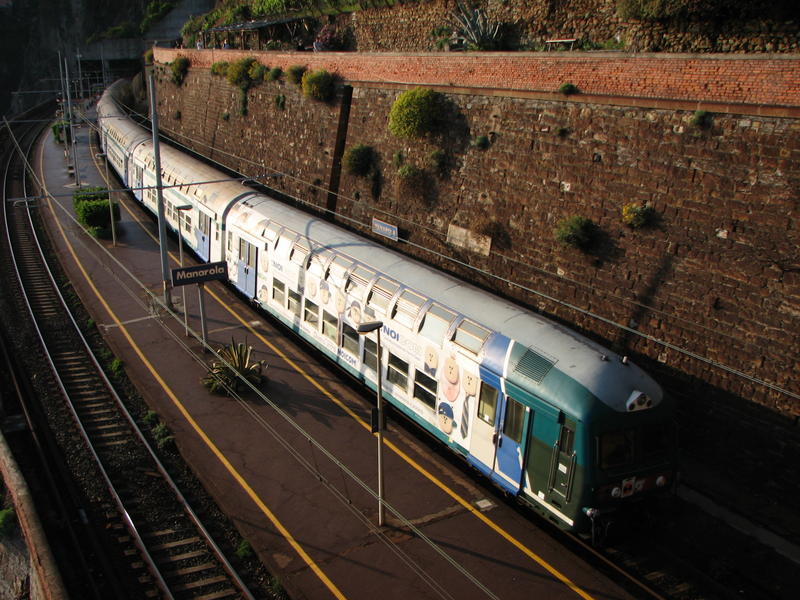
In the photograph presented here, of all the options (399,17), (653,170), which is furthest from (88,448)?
(399,17)

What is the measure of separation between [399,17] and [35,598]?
23971 mm

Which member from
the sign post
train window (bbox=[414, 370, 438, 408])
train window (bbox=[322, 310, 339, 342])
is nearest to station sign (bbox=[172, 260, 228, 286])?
the sign post

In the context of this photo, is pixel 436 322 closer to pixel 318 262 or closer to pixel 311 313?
pixel 318 262

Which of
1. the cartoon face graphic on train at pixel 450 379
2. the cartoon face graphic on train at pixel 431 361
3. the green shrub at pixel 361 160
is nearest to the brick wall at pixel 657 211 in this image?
the green shrub at pixel 361 160

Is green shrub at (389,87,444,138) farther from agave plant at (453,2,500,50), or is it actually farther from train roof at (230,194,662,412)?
train roof at (230,194,662,412)

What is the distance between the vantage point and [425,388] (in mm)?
13258

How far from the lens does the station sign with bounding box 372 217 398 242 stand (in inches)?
861

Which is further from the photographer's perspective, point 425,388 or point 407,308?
point 407,308

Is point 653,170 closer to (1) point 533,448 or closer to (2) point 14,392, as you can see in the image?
(1) point 533,448

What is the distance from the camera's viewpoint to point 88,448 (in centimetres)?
1368

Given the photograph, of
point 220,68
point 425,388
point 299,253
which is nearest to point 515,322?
point 425,388

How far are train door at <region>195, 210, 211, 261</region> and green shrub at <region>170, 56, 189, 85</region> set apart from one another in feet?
71.2

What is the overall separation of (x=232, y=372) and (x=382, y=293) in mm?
4478

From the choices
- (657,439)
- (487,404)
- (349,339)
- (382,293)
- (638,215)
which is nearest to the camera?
(657,439)
